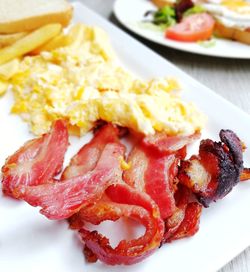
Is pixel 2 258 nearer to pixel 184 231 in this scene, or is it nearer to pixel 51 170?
pixel 51 170

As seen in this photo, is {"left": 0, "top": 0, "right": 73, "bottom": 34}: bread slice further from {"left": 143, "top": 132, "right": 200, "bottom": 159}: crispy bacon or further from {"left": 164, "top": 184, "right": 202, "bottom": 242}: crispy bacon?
{"left": 164, "top": 184, "right": 202, "bottom": 242}: crispy bacon

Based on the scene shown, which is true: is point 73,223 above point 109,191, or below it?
below

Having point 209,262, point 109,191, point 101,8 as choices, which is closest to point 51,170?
Answer: point 109,191

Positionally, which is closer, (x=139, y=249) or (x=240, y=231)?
(x=139, y=249)

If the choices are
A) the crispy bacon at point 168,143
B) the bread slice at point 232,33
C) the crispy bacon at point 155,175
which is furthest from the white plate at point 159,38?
the crispy bacon at point 155,175

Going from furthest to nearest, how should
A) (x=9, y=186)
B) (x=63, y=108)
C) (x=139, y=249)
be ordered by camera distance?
1. (x=63, y=108)
2. (x=9, y=186)
3. (x=139, y=249)

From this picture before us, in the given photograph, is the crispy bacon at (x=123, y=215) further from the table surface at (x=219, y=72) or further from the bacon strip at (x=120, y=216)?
the table surface at (x=219, y=72)

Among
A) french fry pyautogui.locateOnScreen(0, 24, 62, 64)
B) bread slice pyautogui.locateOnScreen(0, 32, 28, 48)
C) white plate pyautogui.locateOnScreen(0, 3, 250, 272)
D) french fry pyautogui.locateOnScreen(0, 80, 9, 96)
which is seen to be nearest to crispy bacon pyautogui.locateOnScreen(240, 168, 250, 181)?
white plate pyautogui.locateOnScreen(0, 3, 250, 272)
